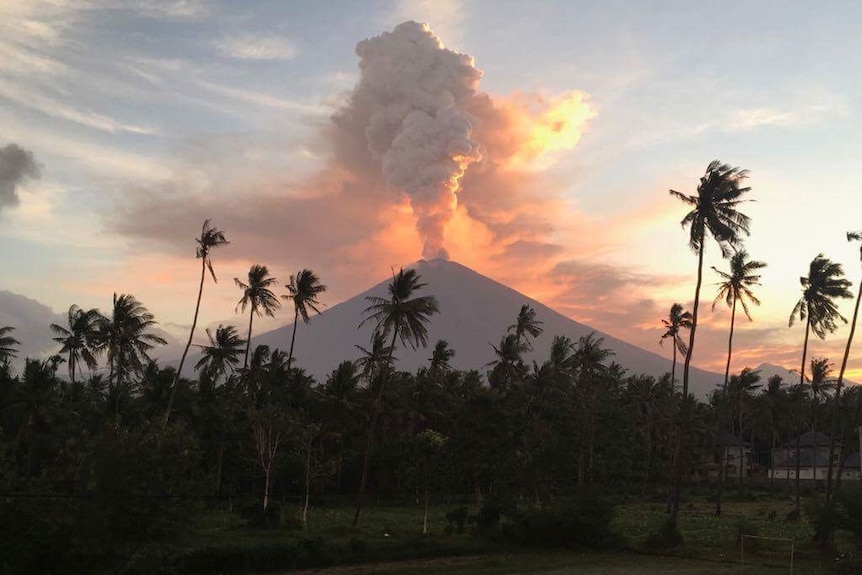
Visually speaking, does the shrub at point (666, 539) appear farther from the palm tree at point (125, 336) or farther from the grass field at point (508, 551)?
the palm tree at point (125, 336)

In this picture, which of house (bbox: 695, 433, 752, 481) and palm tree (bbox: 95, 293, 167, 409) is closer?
palm tree (bbox: 95, 293, 167, 409)

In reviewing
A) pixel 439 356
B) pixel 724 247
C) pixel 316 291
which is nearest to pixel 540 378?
pixel 439 356

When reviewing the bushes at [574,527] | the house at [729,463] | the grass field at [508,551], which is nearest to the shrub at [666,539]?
the grass field at [508,551]

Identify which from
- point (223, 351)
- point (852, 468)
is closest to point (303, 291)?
point (223, 351)

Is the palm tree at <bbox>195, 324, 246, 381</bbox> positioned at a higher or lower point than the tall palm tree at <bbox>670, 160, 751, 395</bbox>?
lower

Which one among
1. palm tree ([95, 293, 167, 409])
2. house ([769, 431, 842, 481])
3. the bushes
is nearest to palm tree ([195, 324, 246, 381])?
palm tree ([95, 293, 167, 409])

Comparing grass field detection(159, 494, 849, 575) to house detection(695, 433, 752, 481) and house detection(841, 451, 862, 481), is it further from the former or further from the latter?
house detection(695, 433, 752, 481)

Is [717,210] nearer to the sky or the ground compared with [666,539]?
nearer to the sky

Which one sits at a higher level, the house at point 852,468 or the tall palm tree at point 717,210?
the tall palm tree at point 717,210

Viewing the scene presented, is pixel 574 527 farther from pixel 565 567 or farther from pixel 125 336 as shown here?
pixel 125 336

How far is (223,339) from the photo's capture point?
55062 millimetres

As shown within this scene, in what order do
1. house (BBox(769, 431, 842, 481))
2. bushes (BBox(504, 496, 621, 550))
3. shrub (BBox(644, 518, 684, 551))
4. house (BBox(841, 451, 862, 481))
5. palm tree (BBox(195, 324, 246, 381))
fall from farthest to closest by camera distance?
house (BBox(769, 431, 842, 481)) < house (BBox(841, 451, 862, 481)) < palm tree (BBox(195, 324, 246, 381)) < bushes (BBox(504, 496, 621, 550)) < shrub (BBox(644, 518, 684, 551))

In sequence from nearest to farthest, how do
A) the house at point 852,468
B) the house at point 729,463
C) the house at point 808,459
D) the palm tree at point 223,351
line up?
1. the palm tree at point 223,351
2. the house at point 852,468
3. the house at point 808,459
4. the house at point 729,463

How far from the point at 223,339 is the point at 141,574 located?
33.8 m
